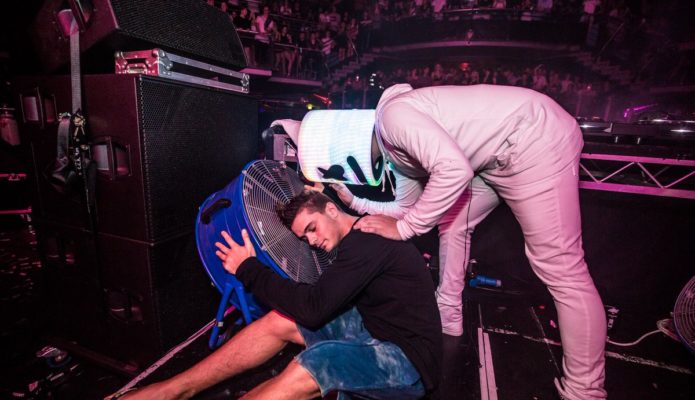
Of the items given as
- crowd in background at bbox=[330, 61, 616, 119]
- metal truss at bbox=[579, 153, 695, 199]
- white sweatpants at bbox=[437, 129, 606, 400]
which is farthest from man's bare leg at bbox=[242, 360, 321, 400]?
crowd in background at bbox=[330, 61, 616, 119]

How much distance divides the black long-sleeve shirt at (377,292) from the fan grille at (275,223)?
0.52ft

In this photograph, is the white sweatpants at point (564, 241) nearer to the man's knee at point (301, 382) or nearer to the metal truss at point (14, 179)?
the man's knee at point (301, 382)

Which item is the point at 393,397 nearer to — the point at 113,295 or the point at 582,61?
Result: the point at 113,295

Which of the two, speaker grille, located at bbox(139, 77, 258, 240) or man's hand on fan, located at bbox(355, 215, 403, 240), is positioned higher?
speaker grille, located at bbox(139, 77, 258, 240)

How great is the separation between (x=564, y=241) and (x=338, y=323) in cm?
125

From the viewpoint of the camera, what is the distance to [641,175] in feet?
8.77

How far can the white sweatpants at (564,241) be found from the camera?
161 cm

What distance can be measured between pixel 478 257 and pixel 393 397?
92.7 inches

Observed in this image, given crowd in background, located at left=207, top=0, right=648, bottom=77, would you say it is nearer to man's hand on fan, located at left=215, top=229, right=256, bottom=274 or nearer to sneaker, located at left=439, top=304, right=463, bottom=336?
man's hand on fan, located at left=215, top=229, right=256, bottom=274

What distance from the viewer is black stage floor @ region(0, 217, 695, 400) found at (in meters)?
1.86

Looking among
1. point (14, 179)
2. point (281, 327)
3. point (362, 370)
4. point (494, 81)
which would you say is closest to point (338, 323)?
point (281, 327)

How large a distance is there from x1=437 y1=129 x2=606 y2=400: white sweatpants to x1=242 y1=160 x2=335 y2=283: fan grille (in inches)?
45.4

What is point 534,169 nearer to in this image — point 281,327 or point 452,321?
point 452,321

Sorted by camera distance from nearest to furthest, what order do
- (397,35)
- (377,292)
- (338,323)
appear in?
1. (377,292)
2. (338,323)
3. (397,35)
